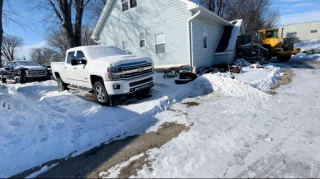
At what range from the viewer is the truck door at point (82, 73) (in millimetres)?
6248

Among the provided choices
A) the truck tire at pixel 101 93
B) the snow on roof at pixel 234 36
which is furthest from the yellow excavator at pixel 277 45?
the truck tire at pixel 101 93

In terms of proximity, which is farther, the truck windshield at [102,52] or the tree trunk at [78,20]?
the tree trunk at [78,20]

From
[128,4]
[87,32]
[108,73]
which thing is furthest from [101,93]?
[87,32]

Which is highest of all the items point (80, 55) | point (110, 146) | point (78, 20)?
point (78, 20)

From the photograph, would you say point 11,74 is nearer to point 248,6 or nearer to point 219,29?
point 219,29

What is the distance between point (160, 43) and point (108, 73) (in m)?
7.33

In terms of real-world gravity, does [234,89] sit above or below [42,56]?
below

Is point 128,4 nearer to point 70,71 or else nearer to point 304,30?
point 70,71

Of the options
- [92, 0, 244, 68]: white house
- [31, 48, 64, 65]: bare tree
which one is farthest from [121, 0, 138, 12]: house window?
[31, 48, 64, 65]: bare tree

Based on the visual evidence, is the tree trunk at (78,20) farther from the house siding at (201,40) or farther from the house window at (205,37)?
the house window at (205,37)

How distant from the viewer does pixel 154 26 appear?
11.9m

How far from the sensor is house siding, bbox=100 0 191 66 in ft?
34.7

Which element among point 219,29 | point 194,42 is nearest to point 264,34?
point 219,29

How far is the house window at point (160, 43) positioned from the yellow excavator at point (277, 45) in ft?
36.9
